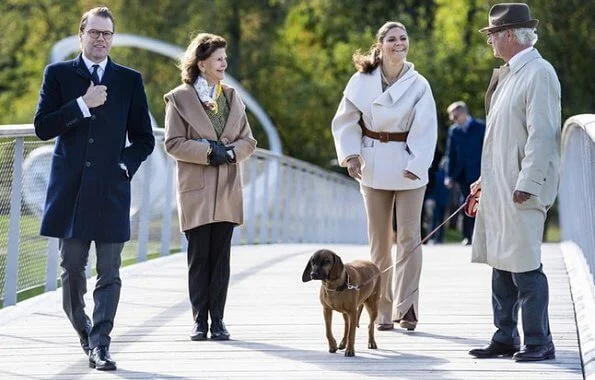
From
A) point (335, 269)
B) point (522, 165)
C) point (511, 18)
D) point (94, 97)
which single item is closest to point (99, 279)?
point (94, 97)

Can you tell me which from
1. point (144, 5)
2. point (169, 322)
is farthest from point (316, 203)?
point (144, 5)

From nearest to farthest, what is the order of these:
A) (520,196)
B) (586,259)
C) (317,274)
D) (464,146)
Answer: (520,196) < (317,274) < (586,259) < (464,146)

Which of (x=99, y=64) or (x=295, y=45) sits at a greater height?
(x=295, y=45)

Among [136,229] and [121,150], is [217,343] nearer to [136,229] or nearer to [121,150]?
[121,150]

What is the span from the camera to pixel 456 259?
15.3 m

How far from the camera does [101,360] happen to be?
305 inches

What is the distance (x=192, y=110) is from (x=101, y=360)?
5.64 ft

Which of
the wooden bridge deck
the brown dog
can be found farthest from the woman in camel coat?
the brown dog

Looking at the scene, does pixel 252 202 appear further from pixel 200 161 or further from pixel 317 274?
pixel 317 274

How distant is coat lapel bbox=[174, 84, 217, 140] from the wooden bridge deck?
3.86 feet

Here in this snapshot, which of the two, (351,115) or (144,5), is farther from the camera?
(144,5)

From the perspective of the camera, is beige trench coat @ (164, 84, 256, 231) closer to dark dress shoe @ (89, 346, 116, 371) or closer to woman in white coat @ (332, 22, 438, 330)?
woman in white coat @ (332, 22, 438, 330)

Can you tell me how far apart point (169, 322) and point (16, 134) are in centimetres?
145

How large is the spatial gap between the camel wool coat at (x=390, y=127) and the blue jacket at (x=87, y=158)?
171cm
